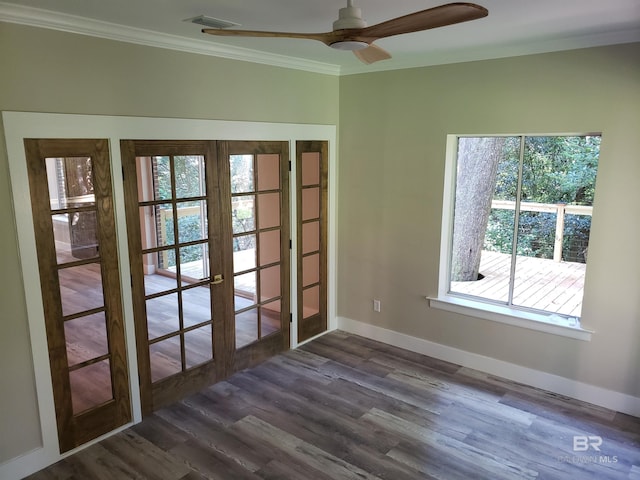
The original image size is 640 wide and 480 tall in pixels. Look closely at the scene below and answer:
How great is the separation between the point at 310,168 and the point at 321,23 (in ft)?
6.24

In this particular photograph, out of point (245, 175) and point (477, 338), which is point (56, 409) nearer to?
point (245, 175)

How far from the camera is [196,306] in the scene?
13.0ft

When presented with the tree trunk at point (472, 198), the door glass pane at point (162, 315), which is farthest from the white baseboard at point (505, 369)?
the door glass pane at point (162, 315)

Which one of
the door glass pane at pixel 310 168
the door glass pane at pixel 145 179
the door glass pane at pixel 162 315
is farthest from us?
the door glass pane at pixel 310 168

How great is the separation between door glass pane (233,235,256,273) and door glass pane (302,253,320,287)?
0.76 meters

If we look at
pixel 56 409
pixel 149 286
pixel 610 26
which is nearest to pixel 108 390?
pixel 56 409

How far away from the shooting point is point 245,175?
4.16m

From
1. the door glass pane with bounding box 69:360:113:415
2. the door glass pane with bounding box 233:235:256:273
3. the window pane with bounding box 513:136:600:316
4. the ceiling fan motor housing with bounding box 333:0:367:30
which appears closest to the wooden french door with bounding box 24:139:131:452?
the door glass pane with bounding box 69:360:113:415

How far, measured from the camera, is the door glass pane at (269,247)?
4438 mm

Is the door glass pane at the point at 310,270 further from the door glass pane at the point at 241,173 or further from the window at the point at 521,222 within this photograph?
the window at the point at 521,222

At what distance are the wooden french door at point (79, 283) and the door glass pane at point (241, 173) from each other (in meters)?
1.10

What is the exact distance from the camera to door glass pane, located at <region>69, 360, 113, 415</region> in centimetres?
323

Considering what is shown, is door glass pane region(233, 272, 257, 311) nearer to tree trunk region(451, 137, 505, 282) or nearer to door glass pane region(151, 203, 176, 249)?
door glass pane region(151, 203, 176, 249)

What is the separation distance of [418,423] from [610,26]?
306cm
